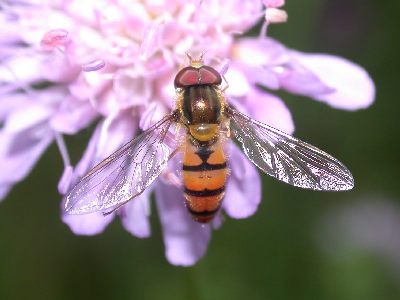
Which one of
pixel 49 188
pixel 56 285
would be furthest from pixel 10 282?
pixel 49 188

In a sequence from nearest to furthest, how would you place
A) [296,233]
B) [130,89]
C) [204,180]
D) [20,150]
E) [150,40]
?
[204,180]
[150,40]
[130,89]
[20,150]
[296,233]

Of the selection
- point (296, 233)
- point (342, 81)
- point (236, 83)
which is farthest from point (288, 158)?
point (296, 233)

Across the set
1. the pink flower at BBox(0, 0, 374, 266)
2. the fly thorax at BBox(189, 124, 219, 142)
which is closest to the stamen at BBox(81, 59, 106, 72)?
the pink flower at BBox(0, 0, 374, 266)

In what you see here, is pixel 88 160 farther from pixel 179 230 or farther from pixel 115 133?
pixel 179 230

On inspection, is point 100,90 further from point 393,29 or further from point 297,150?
point 393,29

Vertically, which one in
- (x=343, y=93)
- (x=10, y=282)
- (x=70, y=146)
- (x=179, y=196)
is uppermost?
(x=343, y=93)

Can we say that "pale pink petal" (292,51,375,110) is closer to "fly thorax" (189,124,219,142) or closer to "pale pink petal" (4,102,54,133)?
Answer: "fly thorax" (189,124,219,142)
